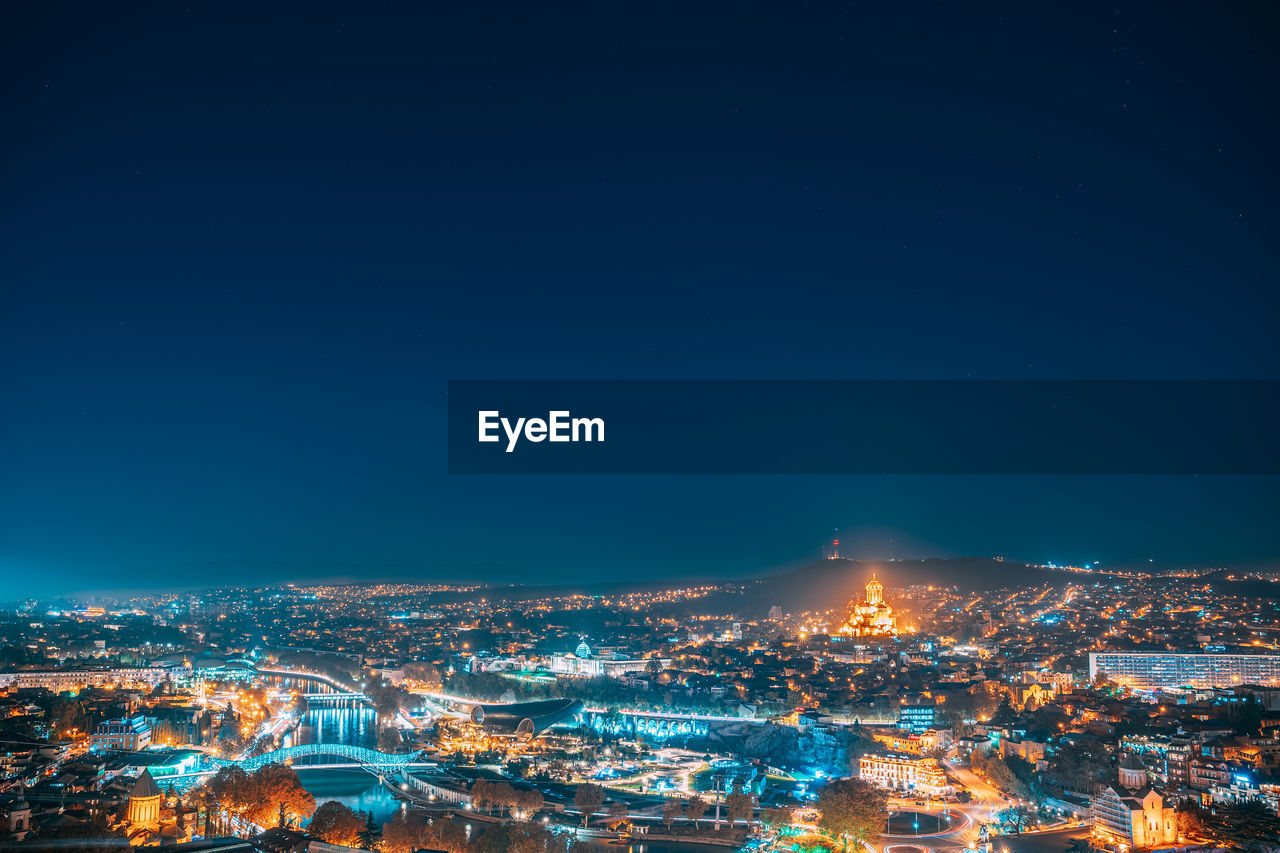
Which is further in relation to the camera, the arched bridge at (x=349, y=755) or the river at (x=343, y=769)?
the arched bridge at (x=349, y=755)

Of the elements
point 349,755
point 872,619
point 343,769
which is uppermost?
point 349,755

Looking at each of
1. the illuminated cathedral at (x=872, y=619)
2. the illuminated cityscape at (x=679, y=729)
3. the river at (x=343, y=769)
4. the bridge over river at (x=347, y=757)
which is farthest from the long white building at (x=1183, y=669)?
the river at (x=343, y=769)

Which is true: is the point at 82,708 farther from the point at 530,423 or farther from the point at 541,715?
the point at 530,423

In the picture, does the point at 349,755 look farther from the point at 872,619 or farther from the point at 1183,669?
the point at 872,619

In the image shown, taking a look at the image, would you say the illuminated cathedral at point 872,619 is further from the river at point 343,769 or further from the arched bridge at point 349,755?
the arched bridge at point 349,755

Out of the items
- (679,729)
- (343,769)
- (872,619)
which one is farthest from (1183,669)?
(343,769)

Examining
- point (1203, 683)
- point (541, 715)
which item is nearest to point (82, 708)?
point (541, 715)

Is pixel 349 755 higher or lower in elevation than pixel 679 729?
higher
